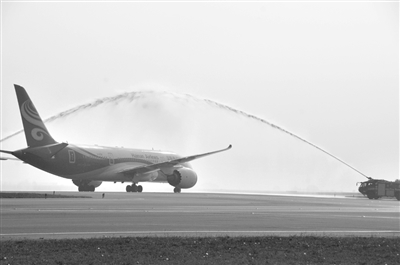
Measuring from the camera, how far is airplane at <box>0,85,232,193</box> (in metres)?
65.2

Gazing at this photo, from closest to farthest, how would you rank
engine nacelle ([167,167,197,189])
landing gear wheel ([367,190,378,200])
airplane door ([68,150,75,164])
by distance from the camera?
airplane door ([68,150,75,164]), landing gear wheel ([367,190,378,200]), engine nacelle ([167,167,197,189])

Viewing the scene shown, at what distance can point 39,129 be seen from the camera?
65438 millimetres

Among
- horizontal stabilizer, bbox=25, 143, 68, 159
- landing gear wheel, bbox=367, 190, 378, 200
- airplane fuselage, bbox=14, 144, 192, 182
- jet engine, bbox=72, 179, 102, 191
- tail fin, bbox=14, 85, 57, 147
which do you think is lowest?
landing gear wheel, bbox=367, 190, 378, 200

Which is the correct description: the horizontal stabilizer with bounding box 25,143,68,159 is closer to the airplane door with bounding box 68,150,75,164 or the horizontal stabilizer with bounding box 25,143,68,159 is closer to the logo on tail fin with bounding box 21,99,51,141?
the logo on tail fin with bounding box 21,99,51,141

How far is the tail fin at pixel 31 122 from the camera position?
64.2 metres

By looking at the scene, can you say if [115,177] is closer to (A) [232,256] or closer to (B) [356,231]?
(B) [356,231]

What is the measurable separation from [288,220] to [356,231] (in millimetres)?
6000

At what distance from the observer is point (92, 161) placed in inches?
2852

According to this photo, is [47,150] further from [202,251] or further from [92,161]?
[202,251]

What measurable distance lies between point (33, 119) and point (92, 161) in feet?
31.8

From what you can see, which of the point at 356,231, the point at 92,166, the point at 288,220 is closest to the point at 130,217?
the point at 288,220

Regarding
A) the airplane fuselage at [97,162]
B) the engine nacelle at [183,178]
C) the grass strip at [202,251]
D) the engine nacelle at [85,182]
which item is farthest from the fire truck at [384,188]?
the grass strip at [202,251]

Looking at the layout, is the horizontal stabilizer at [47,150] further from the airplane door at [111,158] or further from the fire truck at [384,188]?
the fire truck at [384,188]

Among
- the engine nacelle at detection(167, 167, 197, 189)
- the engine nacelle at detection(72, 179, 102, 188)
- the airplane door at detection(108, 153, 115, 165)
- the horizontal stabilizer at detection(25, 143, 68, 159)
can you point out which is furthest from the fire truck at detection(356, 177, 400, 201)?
the horizontal stabilizer at detection(25, 143, 68, 159)
